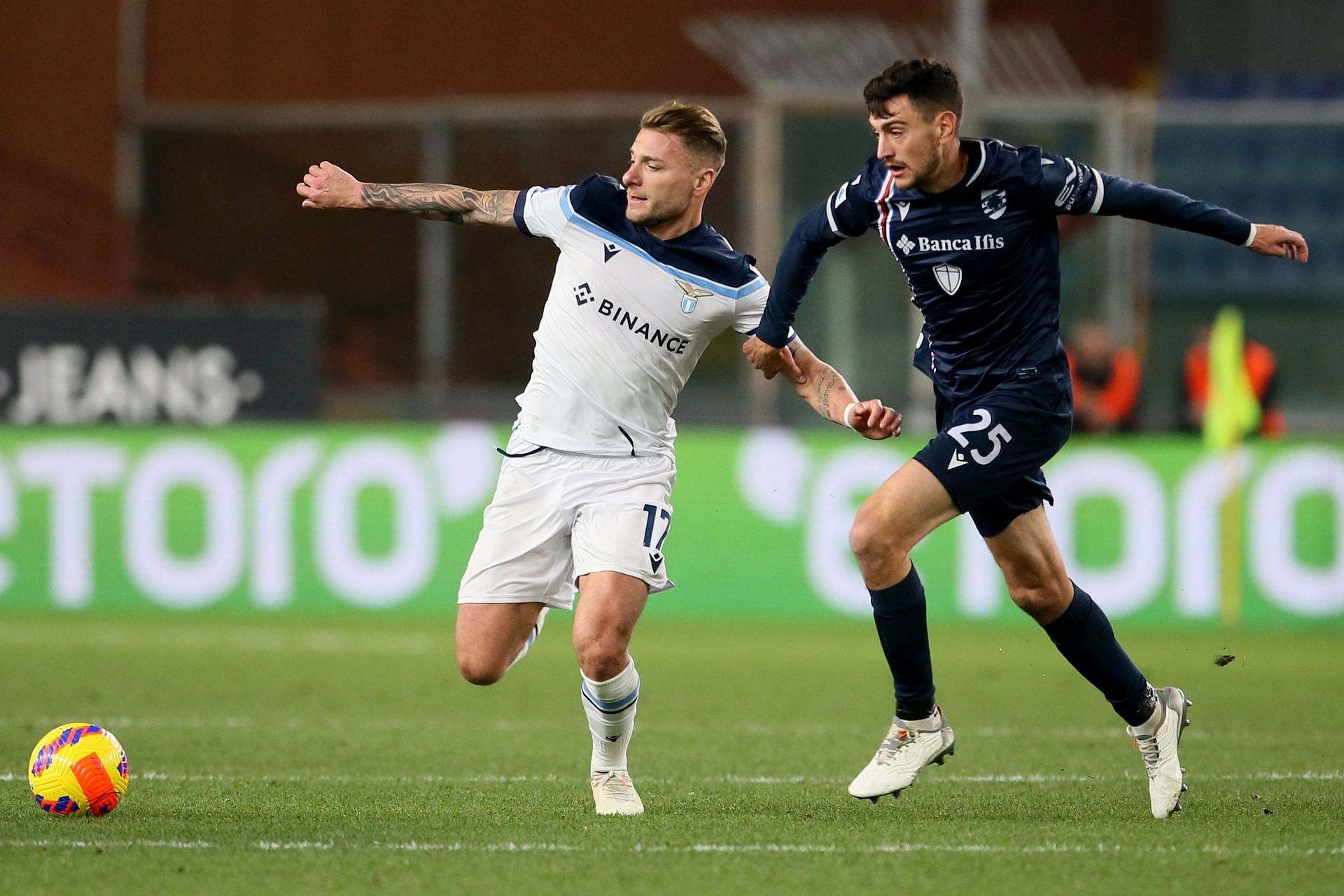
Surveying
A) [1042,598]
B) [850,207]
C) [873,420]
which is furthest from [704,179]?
[1042,598]

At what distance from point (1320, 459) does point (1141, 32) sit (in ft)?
47.5

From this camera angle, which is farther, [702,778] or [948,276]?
[702,778]

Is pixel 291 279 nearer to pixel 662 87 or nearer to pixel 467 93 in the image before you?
pixel 467 93

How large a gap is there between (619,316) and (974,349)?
45.0 inches

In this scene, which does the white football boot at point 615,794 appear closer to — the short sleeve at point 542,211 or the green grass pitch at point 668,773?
the green grass pitch at point 668,773

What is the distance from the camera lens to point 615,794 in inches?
238

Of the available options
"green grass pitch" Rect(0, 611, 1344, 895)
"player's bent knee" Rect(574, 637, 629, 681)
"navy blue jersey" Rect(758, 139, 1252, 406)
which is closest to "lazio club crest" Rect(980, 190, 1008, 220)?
"navy blue jersey" Rect(758, 139, 1252, 406)

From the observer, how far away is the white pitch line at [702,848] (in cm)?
537

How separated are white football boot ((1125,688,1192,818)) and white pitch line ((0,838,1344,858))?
0.52 m

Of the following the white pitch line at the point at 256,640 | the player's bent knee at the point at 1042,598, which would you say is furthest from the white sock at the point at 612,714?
the white pitch line at the point at 256,640

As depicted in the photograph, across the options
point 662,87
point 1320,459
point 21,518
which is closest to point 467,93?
point 662,87

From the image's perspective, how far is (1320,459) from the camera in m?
12.7

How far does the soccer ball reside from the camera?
5832 millimetres

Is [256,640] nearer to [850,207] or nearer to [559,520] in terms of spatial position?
[559,520]
